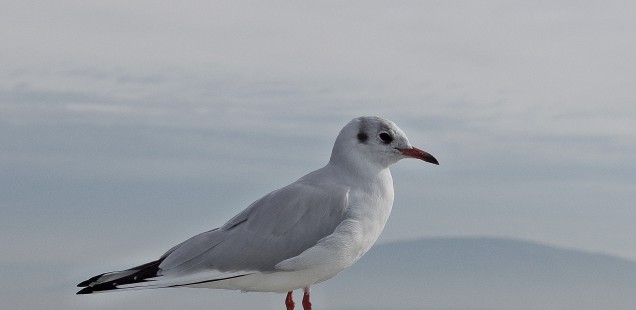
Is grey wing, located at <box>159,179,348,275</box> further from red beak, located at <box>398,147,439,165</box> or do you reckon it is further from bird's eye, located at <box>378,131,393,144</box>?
red beak, located at <box>398,147,439,165</box>

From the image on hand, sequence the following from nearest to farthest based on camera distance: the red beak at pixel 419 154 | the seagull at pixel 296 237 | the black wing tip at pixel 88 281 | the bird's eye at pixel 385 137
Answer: the seagull at pixel 296 237, the black wing tip at pixel 88 281, the bird's eye at pixel 385 137, the red beak at pixel 419 154

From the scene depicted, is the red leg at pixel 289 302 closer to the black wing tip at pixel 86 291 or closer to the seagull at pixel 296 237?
the seagull at pixel 296 237

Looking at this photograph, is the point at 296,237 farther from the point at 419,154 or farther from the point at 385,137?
the point at 419,154

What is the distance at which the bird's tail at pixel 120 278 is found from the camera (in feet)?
28.4

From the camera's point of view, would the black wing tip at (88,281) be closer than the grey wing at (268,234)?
No

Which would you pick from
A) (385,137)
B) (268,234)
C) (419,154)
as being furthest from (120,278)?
(419,154)

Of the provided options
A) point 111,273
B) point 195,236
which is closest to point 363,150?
point 195,236

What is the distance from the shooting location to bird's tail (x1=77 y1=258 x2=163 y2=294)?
8664mm

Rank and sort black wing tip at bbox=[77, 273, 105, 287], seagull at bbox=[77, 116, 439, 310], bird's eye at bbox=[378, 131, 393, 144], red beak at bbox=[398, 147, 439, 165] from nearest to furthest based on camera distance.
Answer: seagull at bbox=[77, 116, 439, 310] < black wing tip at bbox=[77, 273, 105, 287] < bird's eye at bbox=[378, 131, 393, 144] < red beak at bbox=[398, 147, 439, 165]

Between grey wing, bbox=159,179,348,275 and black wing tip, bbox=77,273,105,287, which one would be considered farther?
black wing tip, bbox=77,273,105,287

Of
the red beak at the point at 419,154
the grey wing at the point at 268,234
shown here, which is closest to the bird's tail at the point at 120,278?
the grey wing at the point at 268,234

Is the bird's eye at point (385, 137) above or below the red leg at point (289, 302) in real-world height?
A: above

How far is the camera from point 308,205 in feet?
29.0

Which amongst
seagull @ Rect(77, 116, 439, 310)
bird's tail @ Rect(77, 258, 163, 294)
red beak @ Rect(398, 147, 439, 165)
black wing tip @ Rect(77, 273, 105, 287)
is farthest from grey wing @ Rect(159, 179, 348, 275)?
red beak @ Rect(398, 147, 439, 165)
